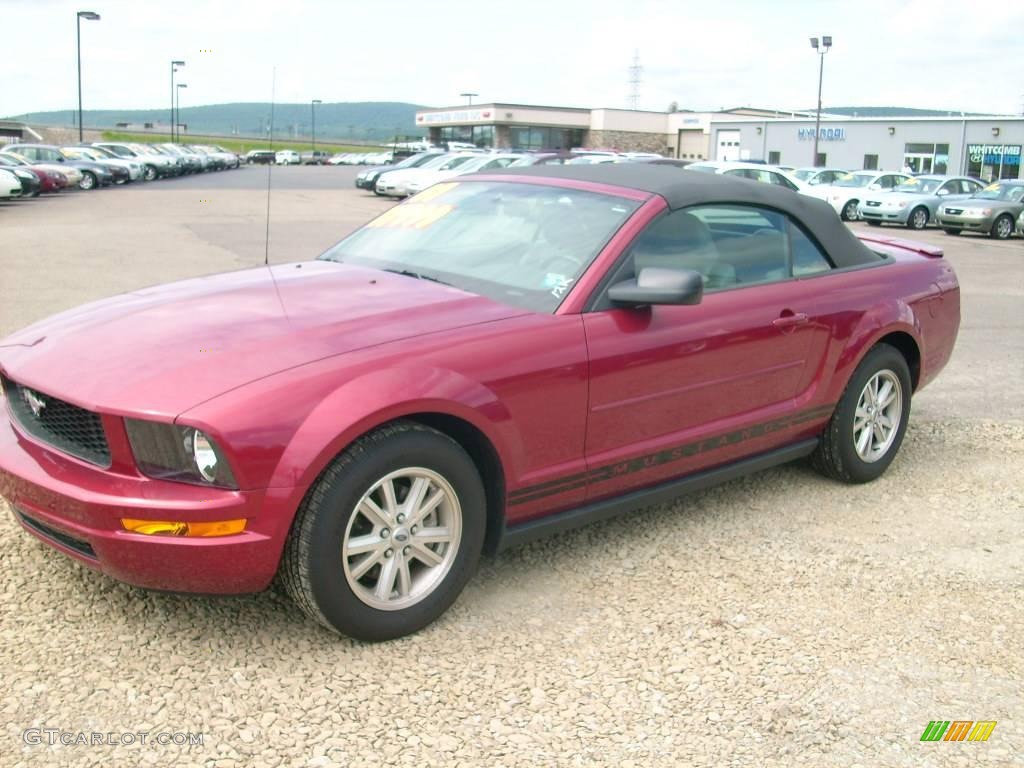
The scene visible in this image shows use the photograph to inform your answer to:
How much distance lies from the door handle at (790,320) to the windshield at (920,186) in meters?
24.2

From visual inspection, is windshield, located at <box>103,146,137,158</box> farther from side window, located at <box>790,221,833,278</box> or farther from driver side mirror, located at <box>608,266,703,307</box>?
driver side mirror, located at <box>608,266,703,307</box>

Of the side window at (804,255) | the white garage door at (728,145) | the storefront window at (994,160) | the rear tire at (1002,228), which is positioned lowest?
the side window at (804,255)

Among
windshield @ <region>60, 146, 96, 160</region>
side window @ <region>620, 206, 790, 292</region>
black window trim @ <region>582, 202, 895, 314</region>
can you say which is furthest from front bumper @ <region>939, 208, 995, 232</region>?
windshield @ <region>60, 146, 96, 160</region>

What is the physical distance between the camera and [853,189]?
2780cm

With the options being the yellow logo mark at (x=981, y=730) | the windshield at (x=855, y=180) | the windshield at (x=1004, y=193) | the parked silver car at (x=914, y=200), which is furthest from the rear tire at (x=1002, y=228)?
the yellow logo mark at (x=981, y=730)

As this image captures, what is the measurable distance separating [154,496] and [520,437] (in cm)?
124

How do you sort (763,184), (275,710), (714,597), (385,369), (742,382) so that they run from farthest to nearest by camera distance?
(763,184)
(742,382)
(714,597)
(385,369)
(275,710)

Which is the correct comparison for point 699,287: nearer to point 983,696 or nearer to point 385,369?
point 385,369

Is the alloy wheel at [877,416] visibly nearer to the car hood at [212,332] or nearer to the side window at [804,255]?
the side window at [804,255]

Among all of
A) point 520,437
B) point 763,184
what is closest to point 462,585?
point 520,437

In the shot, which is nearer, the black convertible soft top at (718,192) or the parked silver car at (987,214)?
the black convertible soft top at (718,192)

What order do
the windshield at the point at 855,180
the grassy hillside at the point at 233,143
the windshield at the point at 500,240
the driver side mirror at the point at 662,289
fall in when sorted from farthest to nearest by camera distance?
the grassy hillside at the point at 233,143 → the windshield at the point at 855,180 → the windshield at the point at 500,240 → the driver side mirror at the point at 662,289

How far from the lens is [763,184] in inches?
190

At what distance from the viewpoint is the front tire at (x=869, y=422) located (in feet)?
16.2
